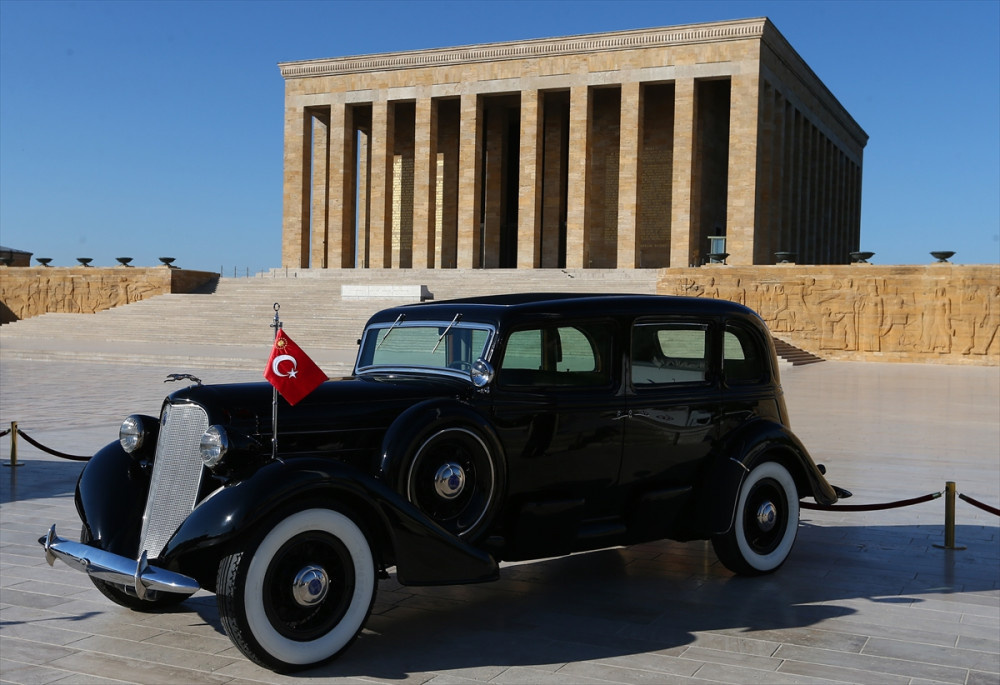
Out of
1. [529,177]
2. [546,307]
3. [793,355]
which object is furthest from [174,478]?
[529,177]

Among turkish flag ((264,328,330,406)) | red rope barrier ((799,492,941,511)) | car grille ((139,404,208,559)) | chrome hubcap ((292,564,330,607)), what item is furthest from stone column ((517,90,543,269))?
chrome hubcap ((292,564,330,607))

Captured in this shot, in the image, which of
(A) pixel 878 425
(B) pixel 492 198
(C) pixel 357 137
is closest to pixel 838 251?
(B) pixel 492 198

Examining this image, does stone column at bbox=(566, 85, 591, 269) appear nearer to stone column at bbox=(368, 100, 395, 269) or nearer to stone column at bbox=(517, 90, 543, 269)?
stone column at bbox=(517, 90, 543, 269)

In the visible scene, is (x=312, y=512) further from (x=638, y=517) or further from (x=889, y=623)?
(x=889, y=623)

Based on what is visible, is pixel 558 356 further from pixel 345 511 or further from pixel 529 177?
pixel 529 177

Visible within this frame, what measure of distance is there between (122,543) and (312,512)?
1232mm

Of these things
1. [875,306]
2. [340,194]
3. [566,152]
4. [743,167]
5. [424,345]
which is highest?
[566,152]

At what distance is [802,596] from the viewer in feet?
18.8

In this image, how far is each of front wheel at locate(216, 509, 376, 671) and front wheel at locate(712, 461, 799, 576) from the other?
8.29ft

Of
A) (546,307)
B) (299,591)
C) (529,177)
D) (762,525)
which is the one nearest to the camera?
(299,591)

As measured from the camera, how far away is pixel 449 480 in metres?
4.92

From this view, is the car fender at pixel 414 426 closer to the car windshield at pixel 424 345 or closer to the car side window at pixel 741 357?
the car windshield at pixel 424 345

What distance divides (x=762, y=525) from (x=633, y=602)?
4.03 feet

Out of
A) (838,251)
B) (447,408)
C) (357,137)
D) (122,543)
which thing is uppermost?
(357,137)
